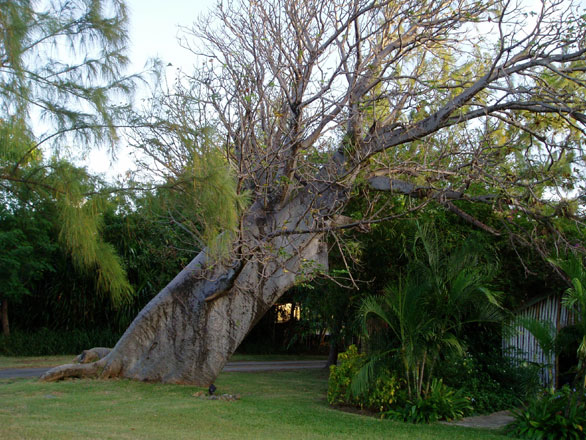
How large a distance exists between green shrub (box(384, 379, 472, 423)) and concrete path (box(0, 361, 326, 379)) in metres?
7.35

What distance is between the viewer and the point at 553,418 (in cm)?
763

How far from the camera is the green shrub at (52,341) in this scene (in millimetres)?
18078

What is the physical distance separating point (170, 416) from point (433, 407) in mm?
3660

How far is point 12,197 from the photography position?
6477mm

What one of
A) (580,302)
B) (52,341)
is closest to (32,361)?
(52,341)

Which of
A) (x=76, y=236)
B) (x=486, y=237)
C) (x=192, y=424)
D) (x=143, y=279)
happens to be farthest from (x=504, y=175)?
(x=143, y=279)

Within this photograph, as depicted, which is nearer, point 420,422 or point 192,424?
point 192,424

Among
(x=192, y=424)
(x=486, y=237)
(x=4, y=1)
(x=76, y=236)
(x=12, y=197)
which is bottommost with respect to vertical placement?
(x=192, y=424)

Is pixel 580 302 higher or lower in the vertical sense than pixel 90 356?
higher

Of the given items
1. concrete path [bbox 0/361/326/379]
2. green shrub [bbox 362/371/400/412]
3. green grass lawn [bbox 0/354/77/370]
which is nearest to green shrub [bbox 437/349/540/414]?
green shrub [bbox 362/371/400/412]

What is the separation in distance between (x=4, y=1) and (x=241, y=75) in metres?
4.41

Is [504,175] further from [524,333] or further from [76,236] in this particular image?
[76,236]

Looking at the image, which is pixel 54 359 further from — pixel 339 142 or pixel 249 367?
pixel 339 142

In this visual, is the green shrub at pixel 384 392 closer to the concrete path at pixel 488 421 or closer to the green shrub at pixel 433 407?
the green shrub at pixel 433 407
